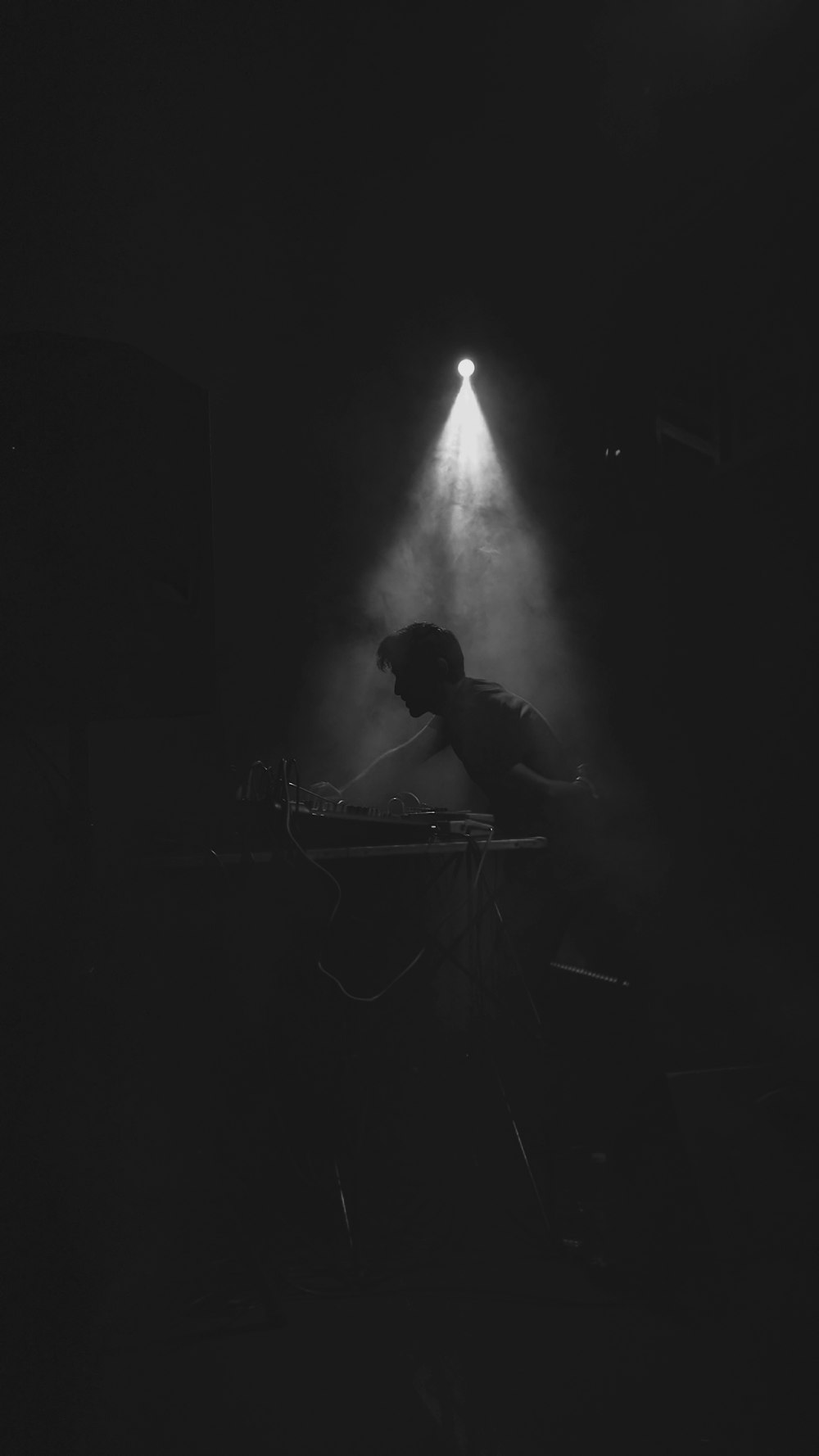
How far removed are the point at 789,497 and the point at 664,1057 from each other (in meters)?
1.69

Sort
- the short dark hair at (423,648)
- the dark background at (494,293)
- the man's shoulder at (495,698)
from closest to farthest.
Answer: the dark background at (494,293) < the man's shoulder at (495,698) < the short dark hair at (423,648)

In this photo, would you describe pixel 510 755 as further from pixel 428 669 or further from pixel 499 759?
pixel 428 669

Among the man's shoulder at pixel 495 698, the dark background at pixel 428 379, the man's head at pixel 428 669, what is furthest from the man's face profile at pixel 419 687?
the dark background at pixel 428 379

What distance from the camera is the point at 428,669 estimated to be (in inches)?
116

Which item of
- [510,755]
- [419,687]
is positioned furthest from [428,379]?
[510,755]

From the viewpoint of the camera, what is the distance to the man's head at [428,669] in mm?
2938

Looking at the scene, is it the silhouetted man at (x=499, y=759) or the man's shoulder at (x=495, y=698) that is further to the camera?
the man's shoulder at (x=495, y=698)

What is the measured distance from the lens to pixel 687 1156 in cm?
162

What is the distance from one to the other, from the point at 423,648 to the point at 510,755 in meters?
0.49

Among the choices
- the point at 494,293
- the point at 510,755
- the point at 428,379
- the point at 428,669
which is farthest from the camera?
the point at 494,293

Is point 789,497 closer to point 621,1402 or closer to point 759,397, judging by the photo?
point 759,397

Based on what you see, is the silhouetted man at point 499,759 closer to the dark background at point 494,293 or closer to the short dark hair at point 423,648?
the short dark hair at point 423,648

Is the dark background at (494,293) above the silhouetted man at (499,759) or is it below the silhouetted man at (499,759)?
above

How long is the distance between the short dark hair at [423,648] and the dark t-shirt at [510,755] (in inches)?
3.4
